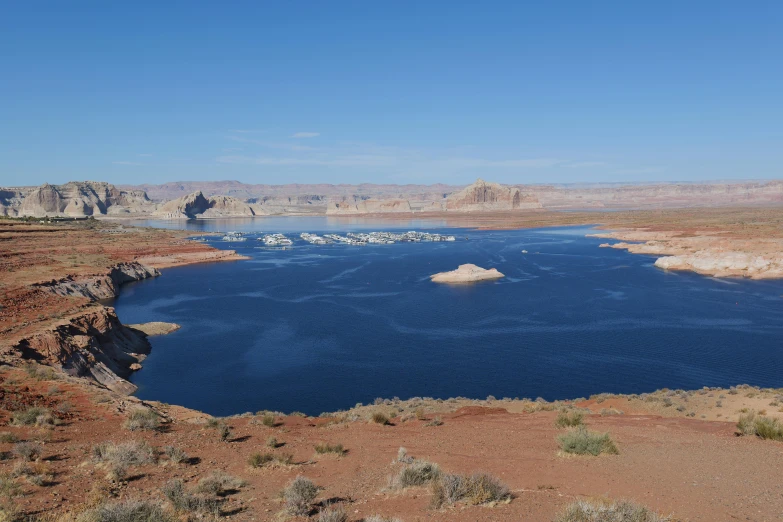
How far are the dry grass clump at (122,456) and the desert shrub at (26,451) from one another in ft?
3.64

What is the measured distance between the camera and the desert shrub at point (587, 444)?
11930 mm

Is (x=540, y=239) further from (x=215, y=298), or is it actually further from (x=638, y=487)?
(x=638, y=487)

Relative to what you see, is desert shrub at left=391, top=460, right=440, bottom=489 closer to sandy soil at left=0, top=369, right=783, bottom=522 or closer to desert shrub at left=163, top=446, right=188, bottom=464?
sandy soil at left=0, top=369, right=783, bottom=522

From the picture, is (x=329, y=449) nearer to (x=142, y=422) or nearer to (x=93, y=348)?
(x=142, y=422)

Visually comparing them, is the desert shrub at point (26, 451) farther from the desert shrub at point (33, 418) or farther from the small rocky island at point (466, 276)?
the small rocky island at point (466, 276)

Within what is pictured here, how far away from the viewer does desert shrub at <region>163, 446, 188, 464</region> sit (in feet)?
36.6

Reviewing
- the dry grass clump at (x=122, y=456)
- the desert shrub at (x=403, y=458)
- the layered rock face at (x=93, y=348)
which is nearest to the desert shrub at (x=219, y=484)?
the dry grass clump at (x=122, y=456)

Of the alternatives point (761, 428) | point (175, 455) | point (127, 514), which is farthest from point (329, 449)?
point (761, 428)

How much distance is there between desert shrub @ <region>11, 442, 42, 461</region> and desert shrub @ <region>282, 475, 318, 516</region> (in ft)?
19.4

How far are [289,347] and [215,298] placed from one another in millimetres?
22901

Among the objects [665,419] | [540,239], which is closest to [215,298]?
[665,419]

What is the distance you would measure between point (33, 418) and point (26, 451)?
409 cm

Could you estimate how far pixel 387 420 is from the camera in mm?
17031

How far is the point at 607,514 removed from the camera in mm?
6879
